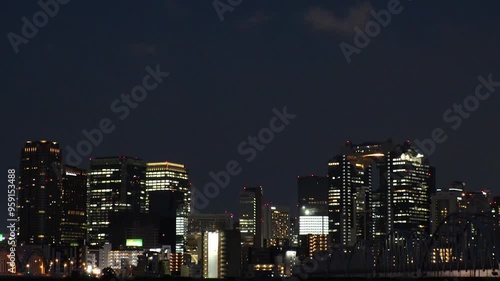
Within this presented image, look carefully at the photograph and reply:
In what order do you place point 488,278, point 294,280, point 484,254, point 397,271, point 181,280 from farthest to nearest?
point 397,271
point 181,280
point 484,254
point 488,278
point 294,280

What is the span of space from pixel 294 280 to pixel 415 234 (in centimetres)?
9767

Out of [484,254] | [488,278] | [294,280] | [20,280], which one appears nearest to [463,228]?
[484,254]

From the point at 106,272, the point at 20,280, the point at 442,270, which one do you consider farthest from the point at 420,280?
the point at 20,280

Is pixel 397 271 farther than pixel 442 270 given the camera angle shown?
Yes

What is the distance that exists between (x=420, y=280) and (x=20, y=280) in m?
65.4

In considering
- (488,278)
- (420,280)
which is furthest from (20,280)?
(488,278)

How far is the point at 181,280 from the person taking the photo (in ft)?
574

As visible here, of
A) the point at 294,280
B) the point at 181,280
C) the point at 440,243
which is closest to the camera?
the point at 294,280

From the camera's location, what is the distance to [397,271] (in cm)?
19350

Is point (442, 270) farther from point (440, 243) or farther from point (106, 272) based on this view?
point (106, 272)

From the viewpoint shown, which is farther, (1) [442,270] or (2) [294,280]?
(1) [442,270]

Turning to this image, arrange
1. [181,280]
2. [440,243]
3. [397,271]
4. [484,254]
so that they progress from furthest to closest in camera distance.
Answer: [397,271], [181,280], [440,243], [484,254]

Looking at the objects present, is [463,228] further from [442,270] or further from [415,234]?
[415,234]

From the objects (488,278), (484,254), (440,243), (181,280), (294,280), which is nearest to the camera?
(294,280)
